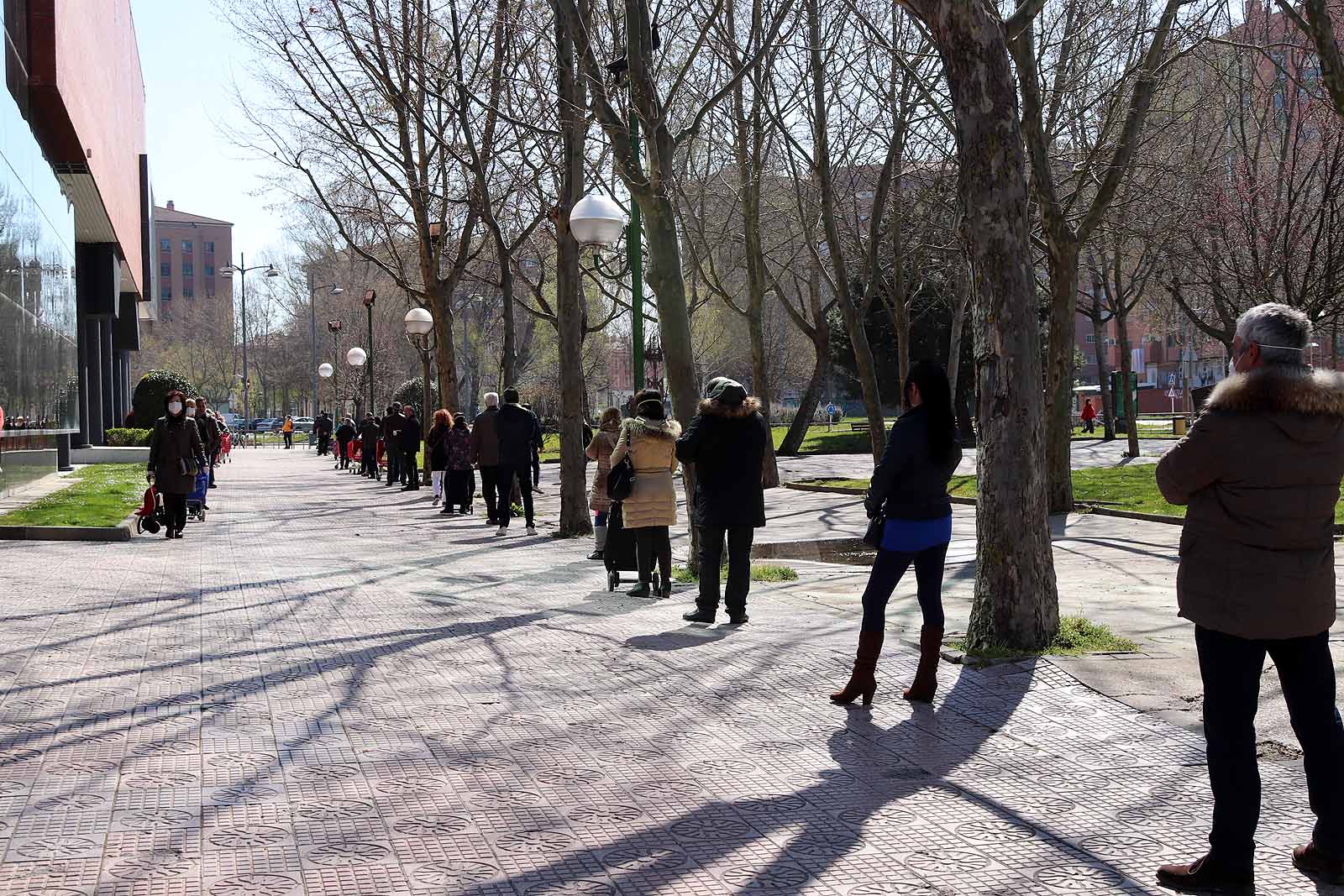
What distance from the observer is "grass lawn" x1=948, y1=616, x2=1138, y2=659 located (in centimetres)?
803

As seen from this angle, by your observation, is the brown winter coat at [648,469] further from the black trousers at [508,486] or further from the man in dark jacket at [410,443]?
the man in dark jacket at [410,443]

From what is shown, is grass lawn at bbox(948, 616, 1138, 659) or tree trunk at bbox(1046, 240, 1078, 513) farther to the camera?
tree trunk at bbox(1046, 240, 1078, 513)

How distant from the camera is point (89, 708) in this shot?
6.86 meters

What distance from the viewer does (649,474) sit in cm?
1121

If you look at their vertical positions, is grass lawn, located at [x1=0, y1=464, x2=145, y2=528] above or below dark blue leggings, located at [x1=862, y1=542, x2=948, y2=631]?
below

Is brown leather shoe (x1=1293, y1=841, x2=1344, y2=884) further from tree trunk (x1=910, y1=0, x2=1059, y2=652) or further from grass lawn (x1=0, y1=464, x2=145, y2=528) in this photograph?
grass lawn (x1=0, y1=464, x2=145, y2=528)

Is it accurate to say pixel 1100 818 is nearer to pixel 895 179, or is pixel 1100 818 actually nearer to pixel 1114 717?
pixel 1114 717

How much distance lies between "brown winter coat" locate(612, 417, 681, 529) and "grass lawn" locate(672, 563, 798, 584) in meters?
1.47

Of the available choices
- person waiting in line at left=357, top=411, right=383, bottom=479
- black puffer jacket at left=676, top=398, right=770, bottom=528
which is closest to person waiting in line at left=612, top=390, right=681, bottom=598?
black puffer jacket at left=676, top=398, right=770, bottom=528

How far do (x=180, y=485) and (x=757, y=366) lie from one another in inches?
615

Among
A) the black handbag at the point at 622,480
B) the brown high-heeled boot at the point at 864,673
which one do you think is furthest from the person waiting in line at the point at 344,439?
the brown high-heeled boot at the point at 864,673

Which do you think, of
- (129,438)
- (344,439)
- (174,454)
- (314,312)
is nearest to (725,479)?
(174,454)

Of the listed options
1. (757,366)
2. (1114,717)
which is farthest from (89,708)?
(757,366)

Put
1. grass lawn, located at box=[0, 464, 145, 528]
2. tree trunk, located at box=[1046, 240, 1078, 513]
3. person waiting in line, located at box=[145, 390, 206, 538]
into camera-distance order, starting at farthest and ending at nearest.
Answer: tree trunk, located at box=[1046, 240, 1078, 513] → grass lawn, located at box=[0, 464, 145, 528] → person waiting in line, located at box=[145, 390, 206, 538]
